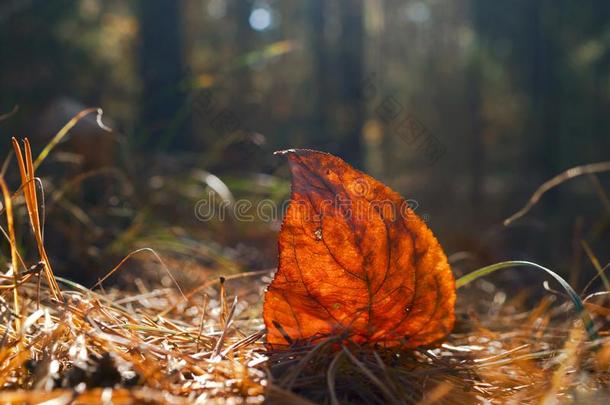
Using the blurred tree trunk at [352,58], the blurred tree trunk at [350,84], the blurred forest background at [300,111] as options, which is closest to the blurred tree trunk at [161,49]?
the blurred forest background at [300,111]

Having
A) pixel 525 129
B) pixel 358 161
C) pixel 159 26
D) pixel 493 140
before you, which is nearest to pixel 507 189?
pixel 525 129

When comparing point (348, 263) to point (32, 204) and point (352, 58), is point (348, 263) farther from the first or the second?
point (352, 58)

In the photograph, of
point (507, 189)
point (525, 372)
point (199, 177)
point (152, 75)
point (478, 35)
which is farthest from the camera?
point (478, 35)

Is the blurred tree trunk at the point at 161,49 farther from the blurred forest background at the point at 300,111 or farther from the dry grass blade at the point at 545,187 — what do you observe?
the dry grass blade at the point at 545,187

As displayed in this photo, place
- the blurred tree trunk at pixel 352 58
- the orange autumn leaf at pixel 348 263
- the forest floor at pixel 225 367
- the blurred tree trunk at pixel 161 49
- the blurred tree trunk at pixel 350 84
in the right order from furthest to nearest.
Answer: the blurred tree trunk at pixel 352 58 → the blurred tree trunk at pixel 350 84 → the blurred tree trunk at pixel 161 49 → the orange autumn leaf at pixel 348 263 → the forest floor at pixel 225 367

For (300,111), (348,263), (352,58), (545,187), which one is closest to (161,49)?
(352,58)

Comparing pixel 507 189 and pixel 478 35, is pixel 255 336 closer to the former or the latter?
pixel 507 189
